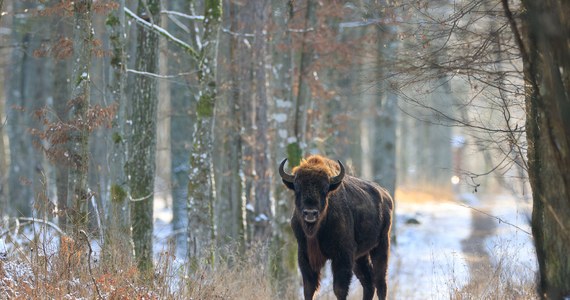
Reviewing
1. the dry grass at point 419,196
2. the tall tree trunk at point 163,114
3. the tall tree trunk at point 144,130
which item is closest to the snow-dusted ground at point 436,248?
the dry grass at point 419,196

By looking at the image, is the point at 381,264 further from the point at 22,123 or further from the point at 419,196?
the point at 419,196

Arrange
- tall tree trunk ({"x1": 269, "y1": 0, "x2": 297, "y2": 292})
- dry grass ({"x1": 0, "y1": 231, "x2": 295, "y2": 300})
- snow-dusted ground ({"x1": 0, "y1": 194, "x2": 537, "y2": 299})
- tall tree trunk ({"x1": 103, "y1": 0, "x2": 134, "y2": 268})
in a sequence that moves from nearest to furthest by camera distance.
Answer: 1. dry grass ({"x1": 0, "y1": 231, "x2": 295, "y2": 300})
2. snow-dusted ground ({"x1": 0, "y1": 194, "x2": 537, "y2": 299})
3. tall tree trunk ({"x1": 103, "y1": 0, "x2": 134, "y2": 268})
4. tall tree trunk ({"x1": 269, "y1": 0, "x2": 297, "y2": 292})

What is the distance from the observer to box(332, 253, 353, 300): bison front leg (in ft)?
37.9

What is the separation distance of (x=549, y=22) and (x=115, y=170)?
28.7 feet

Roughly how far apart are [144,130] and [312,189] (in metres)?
4.92

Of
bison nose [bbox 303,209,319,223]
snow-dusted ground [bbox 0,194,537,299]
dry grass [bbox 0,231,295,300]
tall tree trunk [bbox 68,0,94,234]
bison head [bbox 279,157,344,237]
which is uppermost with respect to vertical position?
tall tree trunk [bbox 68,0,94,234]

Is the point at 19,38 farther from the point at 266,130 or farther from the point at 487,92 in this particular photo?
the point at 487,92

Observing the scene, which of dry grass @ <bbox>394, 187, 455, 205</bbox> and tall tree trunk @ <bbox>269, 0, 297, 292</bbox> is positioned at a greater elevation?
tall tree trunk @ <bbox>269, 0, 297, 292</bbox>

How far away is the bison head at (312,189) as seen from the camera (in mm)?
11138

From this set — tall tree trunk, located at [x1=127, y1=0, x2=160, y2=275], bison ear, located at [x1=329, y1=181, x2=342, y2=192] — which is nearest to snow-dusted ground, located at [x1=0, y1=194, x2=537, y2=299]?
tall tree trunk, located at [x1=127, y1=0, x2=160, y2=275]

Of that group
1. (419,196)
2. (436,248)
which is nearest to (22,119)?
(436,248)

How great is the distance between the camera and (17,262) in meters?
9.85

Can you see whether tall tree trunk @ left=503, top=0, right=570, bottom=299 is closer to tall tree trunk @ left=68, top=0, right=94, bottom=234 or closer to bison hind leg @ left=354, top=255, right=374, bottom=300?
bison hind leg @ left=354, top=255, right=374, bottom=300

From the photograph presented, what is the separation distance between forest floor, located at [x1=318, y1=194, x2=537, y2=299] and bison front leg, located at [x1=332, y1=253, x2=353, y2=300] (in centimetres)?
115
